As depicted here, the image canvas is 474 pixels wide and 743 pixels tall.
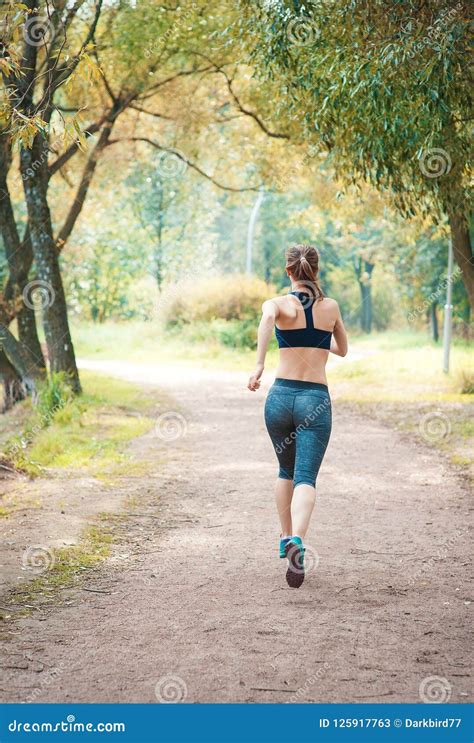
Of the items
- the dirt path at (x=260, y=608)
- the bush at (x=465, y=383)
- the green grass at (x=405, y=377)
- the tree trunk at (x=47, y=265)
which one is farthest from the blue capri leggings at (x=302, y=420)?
the bush at (x=465, y=383)

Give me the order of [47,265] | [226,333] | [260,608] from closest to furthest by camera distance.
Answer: [260,608]
[47,265]
[226,333]

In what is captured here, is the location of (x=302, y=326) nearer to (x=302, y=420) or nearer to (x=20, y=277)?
(x=302, y=420)

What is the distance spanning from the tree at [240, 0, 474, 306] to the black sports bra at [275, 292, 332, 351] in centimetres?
374

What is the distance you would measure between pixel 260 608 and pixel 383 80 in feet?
18.4

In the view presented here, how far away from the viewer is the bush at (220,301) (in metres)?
33.4

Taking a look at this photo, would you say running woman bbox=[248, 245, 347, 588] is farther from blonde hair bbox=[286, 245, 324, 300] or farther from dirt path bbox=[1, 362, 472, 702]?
dirt path bbox=[1, 362, 472, 702]

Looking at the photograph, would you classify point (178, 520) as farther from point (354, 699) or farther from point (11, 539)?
point (354, 699)

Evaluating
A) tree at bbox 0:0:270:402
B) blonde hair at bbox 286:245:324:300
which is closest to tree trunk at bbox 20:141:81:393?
tree at bbox 0:0:270:402

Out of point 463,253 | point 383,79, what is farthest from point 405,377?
point 383,79

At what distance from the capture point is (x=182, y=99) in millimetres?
19000

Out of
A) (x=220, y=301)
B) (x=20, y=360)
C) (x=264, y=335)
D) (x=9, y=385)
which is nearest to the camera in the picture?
(x=264, y=335)

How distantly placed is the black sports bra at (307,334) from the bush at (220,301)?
2686 centimetres

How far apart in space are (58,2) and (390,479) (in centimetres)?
938

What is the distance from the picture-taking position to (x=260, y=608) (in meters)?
5.30
